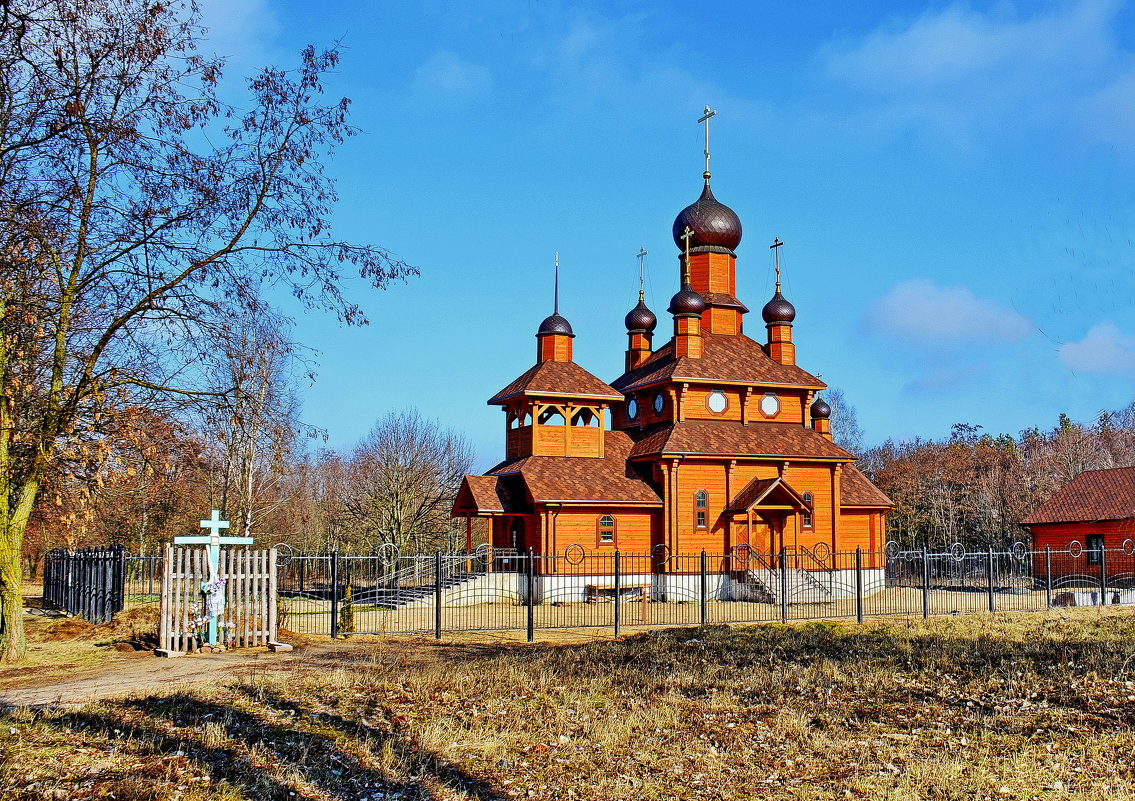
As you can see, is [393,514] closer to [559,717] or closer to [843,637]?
[843,637]

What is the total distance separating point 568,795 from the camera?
8.29 meters

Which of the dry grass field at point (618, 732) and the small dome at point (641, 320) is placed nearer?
the dry grass field at point (618, 732)

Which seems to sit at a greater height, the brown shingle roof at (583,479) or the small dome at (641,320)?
the small dome at (641,320)

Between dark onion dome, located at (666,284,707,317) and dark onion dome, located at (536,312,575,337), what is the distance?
13.0 feet

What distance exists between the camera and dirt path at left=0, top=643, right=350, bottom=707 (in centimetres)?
1152

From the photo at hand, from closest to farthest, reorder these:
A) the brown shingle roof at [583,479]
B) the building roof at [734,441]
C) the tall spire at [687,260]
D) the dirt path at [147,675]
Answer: the dirt path at [147,675] → the brown shingle roof at [583,479] → the building roof at [734,441] → the tall spire at [687,260]

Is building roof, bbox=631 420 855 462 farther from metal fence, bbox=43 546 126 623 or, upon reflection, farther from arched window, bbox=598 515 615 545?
metal fence, bbox=43 546 126 623

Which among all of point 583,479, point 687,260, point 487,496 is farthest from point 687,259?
point 487,496

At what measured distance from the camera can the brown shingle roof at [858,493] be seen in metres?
38.3

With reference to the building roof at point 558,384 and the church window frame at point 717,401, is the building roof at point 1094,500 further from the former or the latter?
the building roof at point 558,384

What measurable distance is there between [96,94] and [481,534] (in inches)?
1309

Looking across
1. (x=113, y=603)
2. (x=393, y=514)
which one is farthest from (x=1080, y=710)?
(x=393, y=514)

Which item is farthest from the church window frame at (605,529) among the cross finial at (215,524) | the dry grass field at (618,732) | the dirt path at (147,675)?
the cross finial at (215,524)

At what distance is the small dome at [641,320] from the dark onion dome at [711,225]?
3.20 metres
